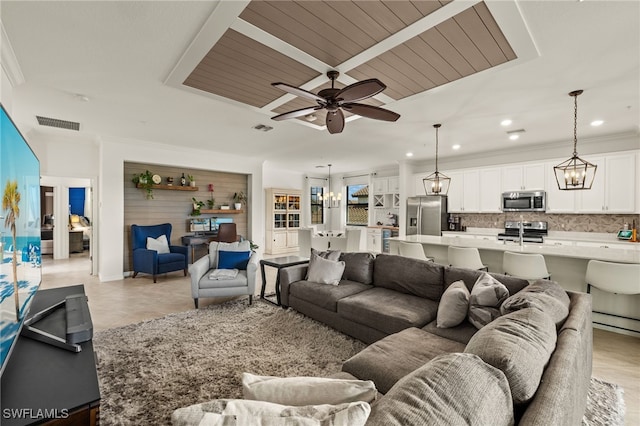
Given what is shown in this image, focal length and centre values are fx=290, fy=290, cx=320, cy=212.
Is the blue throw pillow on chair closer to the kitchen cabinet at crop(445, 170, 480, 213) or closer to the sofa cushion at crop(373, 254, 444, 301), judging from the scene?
the sofa cushion at crop(373, 254, 444, 301)

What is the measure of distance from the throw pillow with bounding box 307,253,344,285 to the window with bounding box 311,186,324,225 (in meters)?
6.47

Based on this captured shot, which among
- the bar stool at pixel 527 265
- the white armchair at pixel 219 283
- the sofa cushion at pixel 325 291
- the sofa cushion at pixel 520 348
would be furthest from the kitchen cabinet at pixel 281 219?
the sofa cushion at pixel 520 348

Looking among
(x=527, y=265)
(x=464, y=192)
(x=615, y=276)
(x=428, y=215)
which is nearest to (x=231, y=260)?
(x=527, y=265)

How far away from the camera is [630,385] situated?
219 cm

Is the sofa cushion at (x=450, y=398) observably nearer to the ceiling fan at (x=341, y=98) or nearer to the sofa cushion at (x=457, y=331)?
the sofa cushion at (x=457, y=331)

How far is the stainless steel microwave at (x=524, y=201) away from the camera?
5453mm

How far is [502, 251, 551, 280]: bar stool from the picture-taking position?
10.4ft

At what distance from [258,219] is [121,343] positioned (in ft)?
15.3

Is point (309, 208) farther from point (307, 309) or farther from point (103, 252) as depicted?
point (307, 309)

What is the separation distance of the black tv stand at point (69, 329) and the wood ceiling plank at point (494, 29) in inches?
119

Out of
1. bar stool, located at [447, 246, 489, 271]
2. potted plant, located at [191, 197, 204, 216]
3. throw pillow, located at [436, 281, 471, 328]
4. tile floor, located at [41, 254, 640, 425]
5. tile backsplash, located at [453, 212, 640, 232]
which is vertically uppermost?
potted plant, located at [191, 197, 204, 216]

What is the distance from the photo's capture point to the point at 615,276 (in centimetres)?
274

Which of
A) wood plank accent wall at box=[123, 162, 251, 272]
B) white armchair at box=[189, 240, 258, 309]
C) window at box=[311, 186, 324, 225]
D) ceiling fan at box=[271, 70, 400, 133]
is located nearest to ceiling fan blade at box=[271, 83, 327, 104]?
ceiling fan at box=[271, 70, 400, 133]

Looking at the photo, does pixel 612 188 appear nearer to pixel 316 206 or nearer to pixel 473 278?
pixel 473 278
